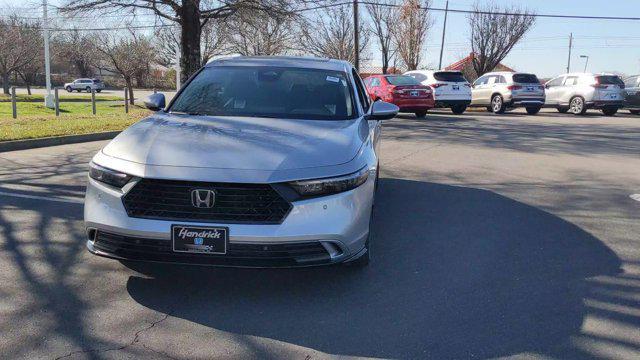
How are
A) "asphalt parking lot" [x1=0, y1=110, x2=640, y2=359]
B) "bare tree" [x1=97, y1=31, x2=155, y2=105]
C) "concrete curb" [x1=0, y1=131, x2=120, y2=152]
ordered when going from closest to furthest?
"asphalt parking lot" [x1=0, y1=110, x2=640, y2=359] → "concrete curb" [x1=0, y1=131, x2=120, y2=152] → "bare tree" [x1=97, y1=31, x2=155, y2=105]

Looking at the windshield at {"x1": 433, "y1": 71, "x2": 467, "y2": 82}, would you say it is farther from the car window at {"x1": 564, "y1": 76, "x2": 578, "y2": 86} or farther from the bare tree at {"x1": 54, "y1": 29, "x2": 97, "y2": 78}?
the bare tree at {"x1": 54, "y1": 29, "x2": 97, "y2": 78}

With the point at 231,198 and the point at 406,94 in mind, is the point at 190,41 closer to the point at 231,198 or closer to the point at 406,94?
the point at 406,94

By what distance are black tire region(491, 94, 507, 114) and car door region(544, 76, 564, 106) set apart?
7.02ft

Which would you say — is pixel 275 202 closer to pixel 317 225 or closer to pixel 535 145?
pixel 317 225

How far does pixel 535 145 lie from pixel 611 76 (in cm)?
1252

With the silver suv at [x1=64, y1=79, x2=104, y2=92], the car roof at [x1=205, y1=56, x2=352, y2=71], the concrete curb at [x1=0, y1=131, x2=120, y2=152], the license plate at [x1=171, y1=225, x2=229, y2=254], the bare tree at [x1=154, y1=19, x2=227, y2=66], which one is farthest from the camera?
the silver suv at [x1=64, y1=79, x2=104, y2=92]

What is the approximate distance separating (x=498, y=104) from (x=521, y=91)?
3.64 ft

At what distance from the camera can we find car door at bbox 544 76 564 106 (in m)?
23.5

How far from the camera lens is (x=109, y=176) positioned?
3.58m

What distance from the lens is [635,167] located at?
30.6ft


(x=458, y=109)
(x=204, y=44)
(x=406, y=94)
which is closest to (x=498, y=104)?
(x=458, y=109)

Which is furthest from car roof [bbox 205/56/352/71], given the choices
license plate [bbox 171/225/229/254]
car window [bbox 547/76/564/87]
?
car window [bbox 547/76/564/87]

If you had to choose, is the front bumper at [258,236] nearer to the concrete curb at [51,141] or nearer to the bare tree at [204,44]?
the concrete curb at [51,141]

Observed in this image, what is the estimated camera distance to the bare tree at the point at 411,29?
43469mm
